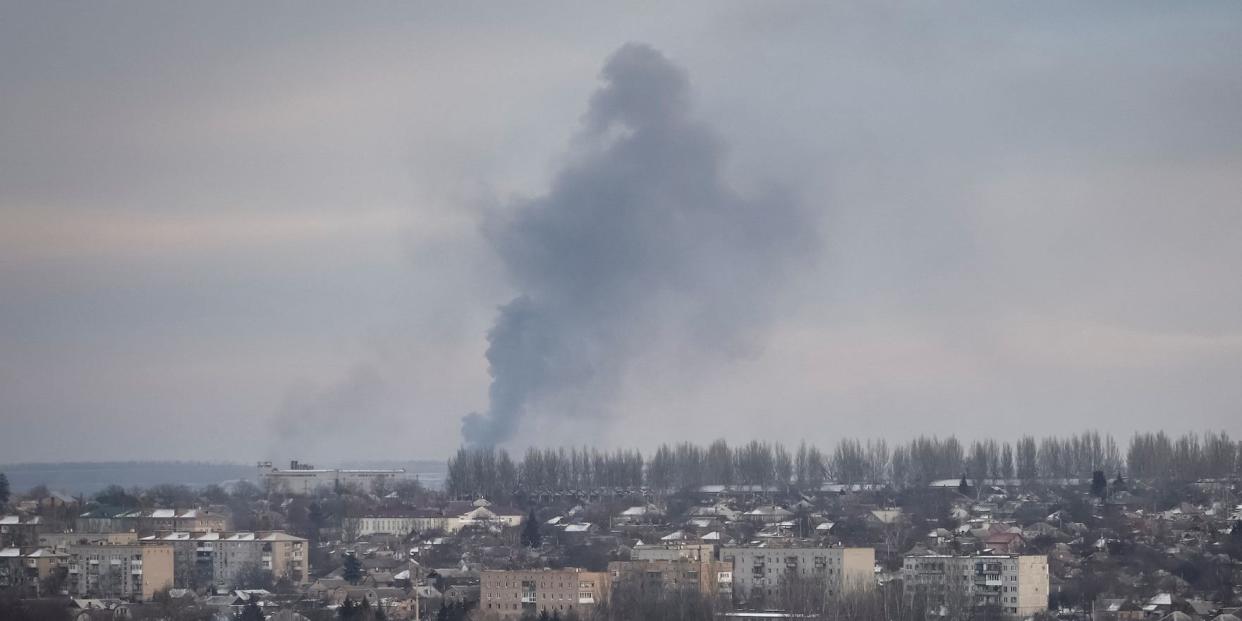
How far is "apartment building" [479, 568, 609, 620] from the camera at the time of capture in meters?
34.0

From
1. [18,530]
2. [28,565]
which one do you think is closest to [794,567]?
[28,565]

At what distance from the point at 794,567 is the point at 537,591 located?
4.59 metres

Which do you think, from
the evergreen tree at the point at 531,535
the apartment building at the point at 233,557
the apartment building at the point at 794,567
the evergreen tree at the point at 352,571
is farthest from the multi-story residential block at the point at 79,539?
the apartment building at the point at 794,567

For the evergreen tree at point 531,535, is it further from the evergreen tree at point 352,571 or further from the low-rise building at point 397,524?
the evergreen tree at point 352,571

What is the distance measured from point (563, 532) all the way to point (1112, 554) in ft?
42.6

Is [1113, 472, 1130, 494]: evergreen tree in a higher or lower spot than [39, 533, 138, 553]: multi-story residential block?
higher

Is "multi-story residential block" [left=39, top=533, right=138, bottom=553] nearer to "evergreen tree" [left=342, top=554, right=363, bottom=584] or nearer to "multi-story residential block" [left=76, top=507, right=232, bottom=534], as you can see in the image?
"multi-story residential block" [left=76, top=507, right=232, bottom=534]

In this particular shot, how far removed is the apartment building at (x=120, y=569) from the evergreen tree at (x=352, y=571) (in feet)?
10.9

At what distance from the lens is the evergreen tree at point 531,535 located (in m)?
44.3

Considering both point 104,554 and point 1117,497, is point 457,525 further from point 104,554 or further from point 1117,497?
point 1117,497

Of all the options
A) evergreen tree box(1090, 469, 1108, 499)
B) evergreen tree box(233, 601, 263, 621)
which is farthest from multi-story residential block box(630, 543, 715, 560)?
evergreen tree box(1090, 469, 1108, 499)

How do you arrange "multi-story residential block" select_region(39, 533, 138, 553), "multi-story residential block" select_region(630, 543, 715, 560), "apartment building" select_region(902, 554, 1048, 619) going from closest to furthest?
"apartment building" select_region(902, 554, 1048, 619), "multi-story residential block" select_region(630, 543, 715, 560), "multi-story residential block" select_region(39, 533, 138, 553)

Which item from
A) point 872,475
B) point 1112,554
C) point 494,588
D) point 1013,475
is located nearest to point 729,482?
point 872,475

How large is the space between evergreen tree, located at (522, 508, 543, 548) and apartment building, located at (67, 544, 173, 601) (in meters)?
8.17
